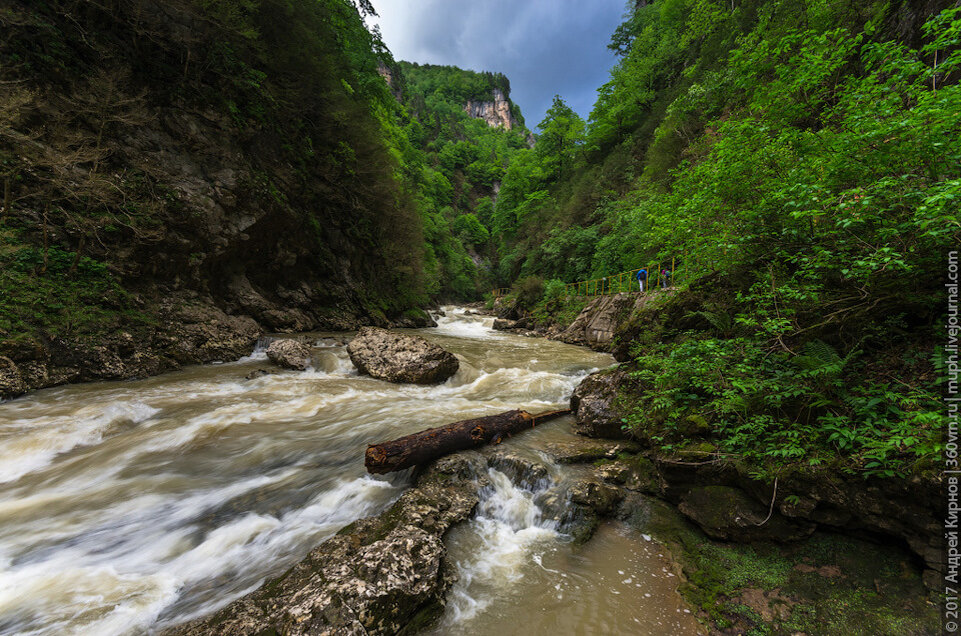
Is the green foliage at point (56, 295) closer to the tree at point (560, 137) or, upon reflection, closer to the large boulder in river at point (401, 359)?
the large boulder in river at point (401, 359)

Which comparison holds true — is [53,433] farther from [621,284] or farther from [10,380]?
[621,284]

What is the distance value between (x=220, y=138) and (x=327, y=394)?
377 inches

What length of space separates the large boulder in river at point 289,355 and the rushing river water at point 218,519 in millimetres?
2097

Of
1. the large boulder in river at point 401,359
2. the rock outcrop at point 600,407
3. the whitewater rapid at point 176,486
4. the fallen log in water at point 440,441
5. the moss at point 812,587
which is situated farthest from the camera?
the large boulder in river at point 401,359

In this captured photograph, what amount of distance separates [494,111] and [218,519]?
119723 millimetres

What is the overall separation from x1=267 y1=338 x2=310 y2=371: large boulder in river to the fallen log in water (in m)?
5.69

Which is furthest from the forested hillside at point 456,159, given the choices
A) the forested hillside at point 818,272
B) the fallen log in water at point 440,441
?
the forested hillside at point 818,272

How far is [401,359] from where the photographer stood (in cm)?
798

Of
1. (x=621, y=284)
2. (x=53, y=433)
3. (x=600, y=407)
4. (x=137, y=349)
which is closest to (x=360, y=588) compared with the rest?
(x=600, y=407)

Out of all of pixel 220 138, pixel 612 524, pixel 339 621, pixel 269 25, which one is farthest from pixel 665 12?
pixel 339 621

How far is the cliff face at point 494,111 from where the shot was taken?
9806cm

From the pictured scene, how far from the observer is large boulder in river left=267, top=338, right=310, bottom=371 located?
322 inches

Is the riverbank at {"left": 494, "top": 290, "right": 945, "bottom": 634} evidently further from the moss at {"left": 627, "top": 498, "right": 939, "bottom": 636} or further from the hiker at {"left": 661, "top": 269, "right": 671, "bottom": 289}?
the hiker at {"left": 661, "top": 269, "right": 671, "bottom": 289}

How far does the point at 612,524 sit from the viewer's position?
10.1 feet
